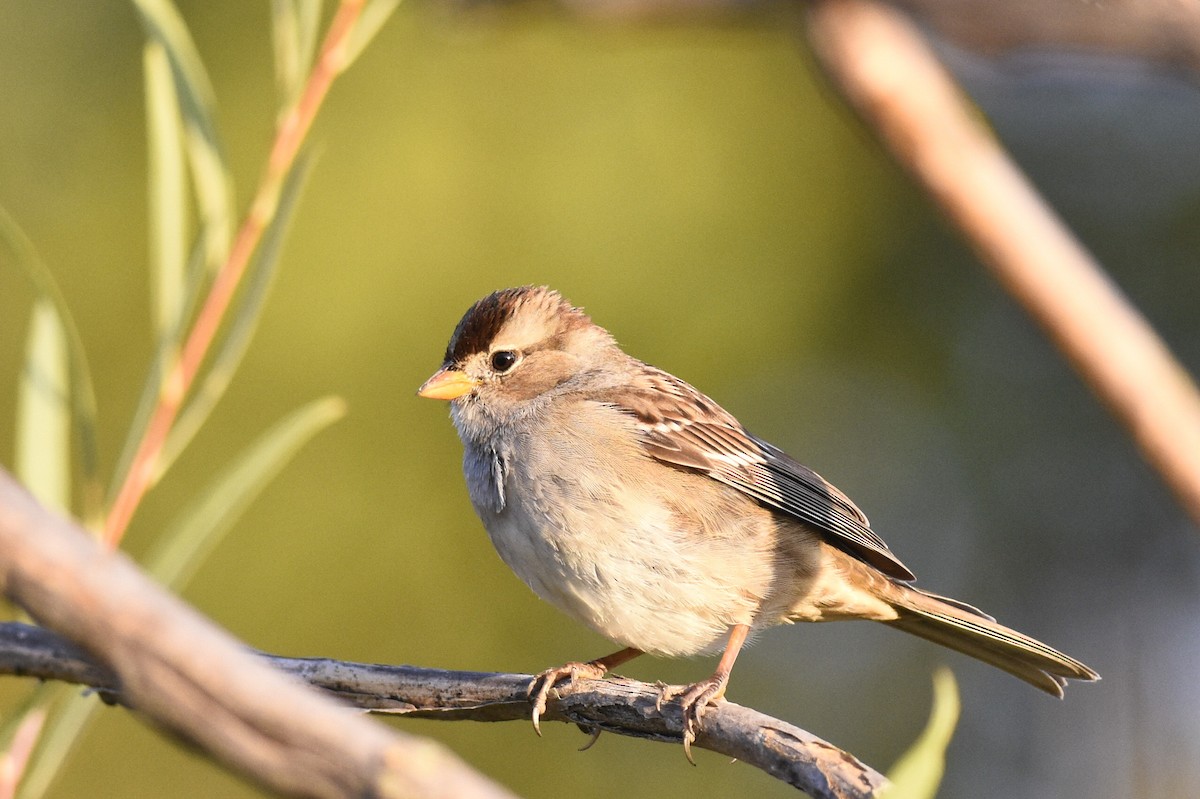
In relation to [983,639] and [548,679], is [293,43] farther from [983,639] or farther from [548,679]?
[983,639]

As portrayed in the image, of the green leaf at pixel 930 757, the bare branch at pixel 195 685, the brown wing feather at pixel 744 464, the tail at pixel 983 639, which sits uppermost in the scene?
the brown wing feather at pixel 744 464

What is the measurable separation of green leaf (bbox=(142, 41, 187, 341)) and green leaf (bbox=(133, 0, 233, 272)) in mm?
35

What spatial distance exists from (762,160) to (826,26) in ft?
14.1

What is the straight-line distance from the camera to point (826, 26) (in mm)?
2367

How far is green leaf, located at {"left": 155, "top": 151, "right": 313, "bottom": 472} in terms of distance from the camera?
1868 millimetres

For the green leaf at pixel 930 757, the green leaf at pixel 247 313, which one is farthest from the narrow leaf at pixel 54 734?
the green leaf at pixel 930 757

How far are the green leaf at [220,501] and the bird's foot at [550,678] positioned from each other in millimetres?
964

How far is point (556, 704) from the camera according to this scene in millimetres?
2705

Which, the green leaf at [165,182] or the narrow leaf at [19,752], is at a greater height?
the green leaf at [165,182]

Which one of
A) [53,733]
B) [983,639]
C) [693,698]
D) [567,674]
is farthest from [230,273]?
[983,639]

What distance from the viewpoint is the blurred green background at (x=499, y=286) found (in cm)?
573

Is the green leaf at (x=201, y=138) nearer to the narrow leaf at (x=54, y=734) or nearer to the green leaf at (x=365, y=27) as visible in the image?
the green leaf at (x=365, y=27)

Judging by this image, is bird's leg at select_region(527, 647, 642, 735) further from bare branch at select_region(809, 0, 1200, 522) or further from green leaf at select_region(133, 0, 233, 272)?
bare branch at select_region(809, 0, 1200, 522)

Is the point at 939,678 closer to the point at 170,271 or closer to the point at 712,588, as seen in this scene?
the point at 170,271
